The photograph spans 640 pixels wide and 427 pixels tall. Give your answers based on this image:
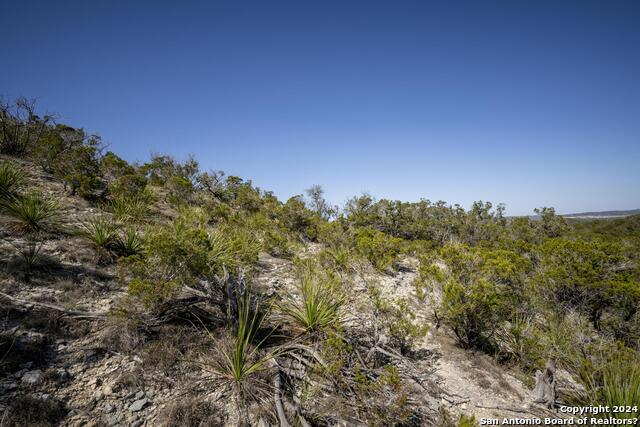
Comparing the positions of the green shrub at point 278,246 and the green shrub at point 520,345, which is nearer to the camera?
the green shrub at point 520,345

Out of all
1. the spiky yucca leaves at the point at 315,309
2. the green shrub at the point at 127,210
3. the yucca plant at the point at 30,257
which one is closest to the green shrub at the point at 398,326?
the spiky yucca leaves at the point at 315,309

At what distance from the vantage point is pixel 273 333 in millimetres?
4734

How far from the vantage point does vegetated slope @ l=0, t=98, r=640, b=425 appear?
3090 mm

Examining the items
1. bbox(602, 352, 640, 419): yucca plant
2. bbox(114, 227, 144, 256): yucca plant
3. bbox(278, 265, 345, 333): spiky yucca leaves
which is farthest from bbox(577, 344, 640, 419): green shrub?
bbox(114, 227, 144, 256): yucca plant

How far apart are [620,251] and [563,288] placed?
6.20 feet

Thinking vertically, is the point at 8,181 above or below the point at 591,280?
above

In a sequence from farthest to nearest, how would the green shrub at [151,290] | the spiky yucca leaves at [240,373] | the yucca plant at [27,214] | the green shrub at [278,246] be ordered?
the green shrub at [278,246]
the yucca plant at [27,214]
the green shrub at [151,290]
the spiky yucca leaves at [240,373]

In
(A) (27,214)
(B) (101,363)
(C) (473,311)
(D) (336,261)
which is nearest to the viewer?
(B) (101,363)

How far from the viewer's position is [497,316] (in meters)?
5.02

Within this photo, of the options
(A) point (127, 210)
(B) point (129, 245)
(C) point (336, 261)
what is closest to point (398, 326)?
(C) point (336, 261)

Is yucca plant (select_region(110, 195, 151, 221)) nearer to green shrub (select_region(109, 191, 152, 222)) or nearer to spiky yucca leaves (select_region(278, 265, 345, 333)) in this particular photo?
green shrub (select_region(109, 191, 152, 222))

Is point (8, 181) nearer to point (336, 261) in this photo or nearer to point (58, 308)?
point (58, 308)

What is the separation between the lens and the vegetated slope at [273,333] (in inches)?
122

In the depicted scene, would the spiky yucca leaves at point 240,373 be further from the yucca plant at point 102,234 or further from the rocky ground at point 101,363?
the yucca plant at point 102,234
